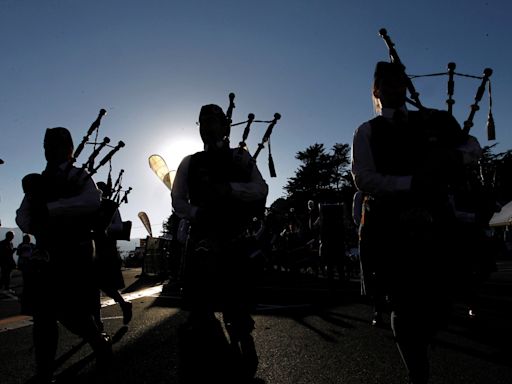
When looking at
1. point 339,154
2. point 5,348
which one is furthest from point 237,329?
point 339,154

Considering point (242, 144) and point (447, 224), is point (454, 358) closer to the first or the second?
point (447, 224)

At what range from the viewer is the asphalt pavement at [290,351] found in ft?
9.75

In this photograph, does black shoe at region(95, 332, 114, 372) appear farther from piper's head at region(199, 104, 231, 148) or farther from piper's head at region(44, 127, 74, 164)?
piper's head at region(199, 104, 231, 148)

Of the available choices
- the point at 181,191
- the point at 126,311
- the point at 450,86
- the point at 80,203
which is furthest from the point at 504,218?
the point at 80,203

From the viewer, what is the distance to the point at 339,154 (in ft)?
192

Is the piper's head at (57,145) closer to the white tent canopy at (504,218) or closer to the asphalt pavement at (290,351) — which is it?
the asphalt pavement at (290,351)

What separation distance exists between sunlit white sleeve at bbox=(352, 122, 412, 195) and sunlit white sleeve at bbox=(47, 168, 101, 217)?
2.04 meters

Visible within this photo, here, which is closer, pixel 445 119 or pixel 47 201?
pixel 445 119

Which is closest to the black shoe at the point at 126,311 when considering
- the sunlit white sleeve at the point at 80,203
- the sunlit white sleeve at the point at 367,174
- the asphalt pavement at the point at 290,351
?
the asphalt pavement at the point at 290,351

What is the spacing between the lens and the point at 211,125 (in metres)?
2.96

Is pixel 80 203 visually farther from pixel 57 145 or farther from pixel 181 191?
pixel 181 191

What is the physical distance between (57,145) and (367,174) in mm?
2523

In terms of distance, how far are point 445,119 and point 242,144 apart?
147 cm

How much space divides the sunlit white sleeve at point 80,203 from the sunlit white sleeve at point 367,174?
204cm
